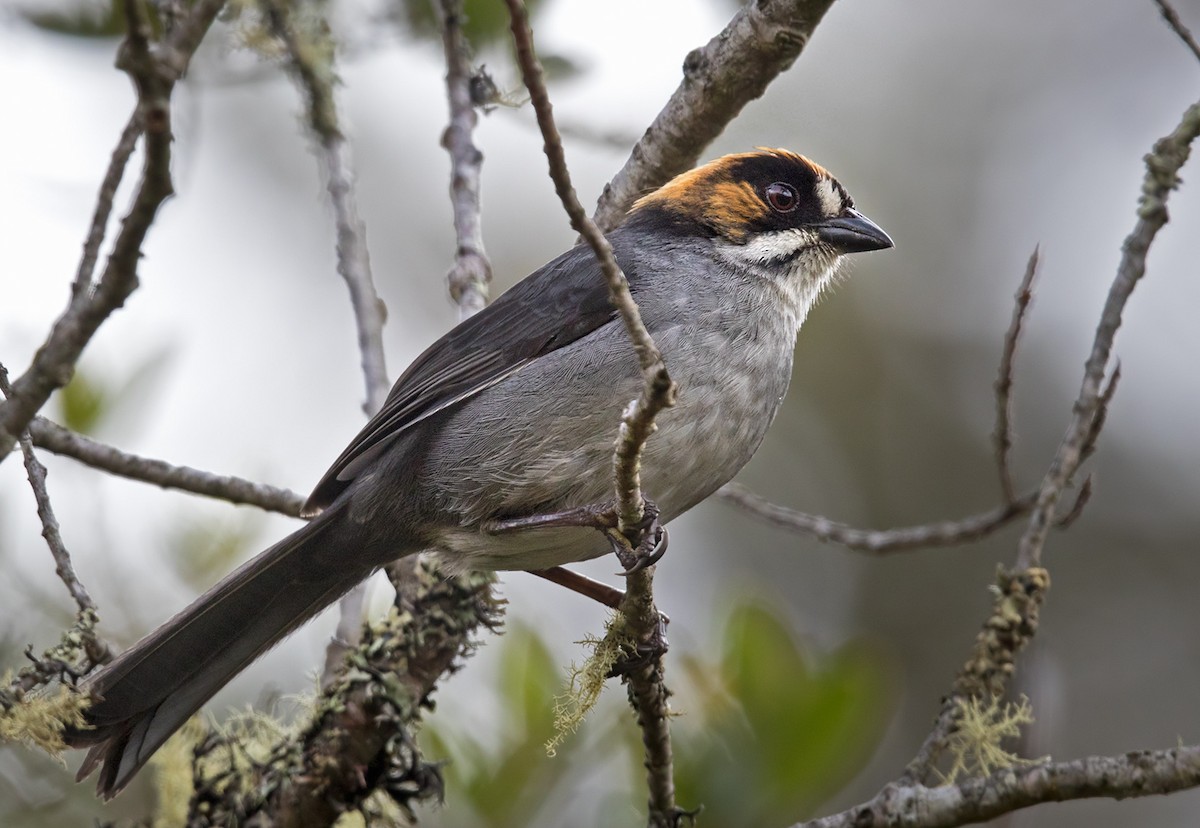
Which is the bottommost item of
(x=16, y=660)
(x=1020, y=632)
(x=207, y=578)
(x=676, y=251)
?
(x=1020, y=632)

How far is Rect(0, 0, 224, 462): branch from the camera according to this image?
6.82ft

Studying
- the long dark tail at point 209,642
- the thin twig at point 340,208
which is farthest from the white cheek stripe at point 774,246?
the long dark tail at point 209,642

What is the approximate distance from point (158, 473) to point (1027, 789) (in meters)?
3.00

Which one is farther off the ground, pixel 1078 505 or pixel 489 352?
pixel 489 352

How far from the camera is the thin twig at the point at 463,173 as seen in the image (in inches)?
213

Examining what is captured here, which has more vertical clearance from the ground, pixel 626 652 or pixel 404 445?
pixel 404 445

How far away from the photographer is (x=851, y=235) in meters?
4.93

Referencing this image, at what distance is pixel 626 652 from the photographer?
147 inches

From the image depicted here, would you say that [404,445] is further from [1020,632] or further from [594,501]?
[1020,632]

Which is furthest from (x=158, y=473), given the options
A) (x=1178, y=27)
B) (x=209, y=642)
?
(x=1178, y=27)

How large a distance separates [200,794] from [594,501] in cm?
160

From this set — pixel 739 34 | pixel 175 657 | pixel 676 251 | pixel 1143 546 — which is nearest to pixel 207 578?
pixel 175 657

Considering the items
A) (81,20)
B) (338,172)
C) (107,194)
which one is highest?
(81,20)

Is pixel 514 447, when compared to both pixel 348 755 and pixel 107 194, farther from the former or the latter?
pixel 107 194
